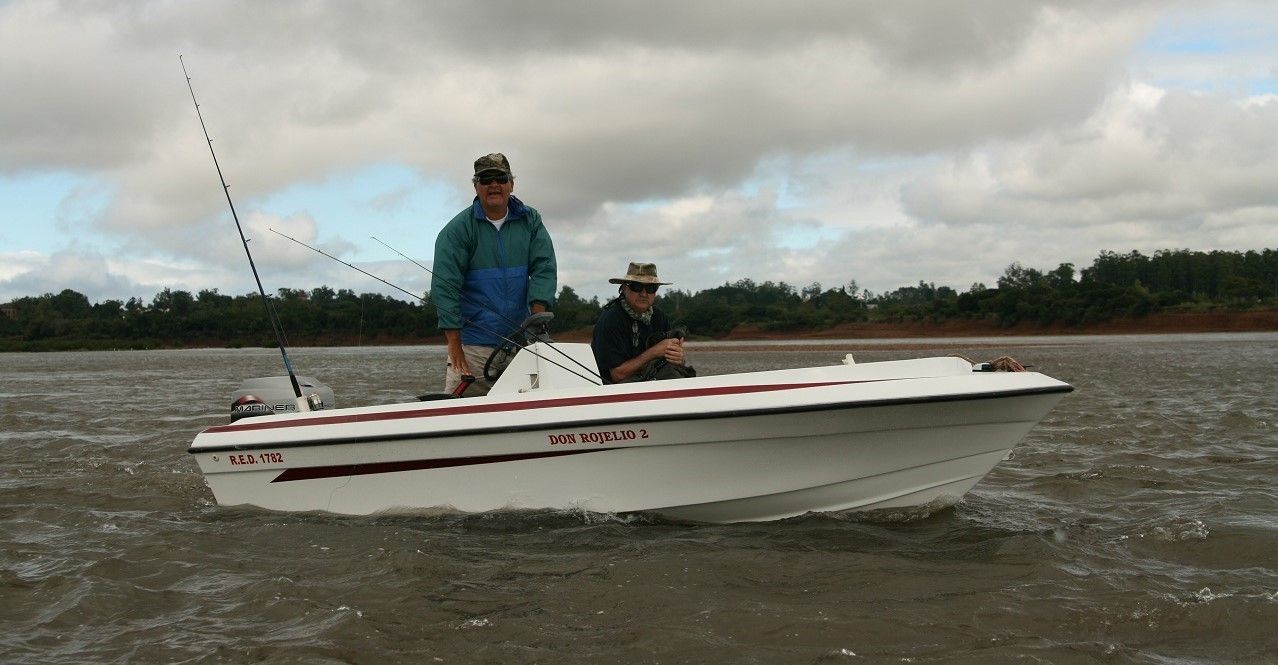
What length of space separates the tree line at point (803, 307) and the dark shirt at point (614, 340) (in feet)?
126

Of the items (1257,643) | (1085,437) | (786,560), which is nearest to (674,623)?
(786,560)

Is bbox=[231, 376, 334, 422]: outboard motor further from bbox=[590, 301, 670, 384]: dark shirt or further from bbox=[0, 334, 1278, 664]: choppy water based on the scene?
bbox=[590, 301, 670, 384]: dark shirt

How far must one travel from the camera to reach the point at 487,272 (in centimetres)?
657

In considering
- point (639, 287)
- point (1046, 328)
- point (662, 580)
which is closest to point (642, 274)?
point (639, 287)

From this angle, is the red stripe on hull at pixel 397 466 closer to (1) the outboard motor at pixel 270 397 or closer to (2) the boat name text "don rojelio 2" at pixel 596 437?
(2) the boat name text "don rojelio 2" at pixel 596 437

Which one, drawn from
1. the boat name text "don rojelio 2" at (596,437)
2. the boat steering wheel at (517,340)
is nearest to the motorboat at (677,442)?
the boat name text "don rojelio 2" at (596,437)

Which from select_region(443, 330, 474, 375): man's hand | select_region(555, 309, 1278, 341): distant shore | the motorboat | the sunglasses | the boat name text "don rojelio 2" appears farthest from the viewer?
select_region(555, 309, 1278, 341): distant shore

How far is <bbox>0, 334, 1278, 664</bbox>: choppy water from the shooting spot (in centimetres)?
399

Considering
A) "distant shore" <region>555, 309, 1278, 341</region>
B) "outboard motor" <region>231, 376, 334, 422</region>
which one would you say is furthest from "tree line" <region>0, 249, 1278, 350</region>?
"outboard motor" <region>231, 376, 334, 422</region>

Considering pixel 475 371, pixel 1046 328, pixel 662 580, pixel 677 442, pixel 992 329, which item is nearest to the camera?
pixel 662 580

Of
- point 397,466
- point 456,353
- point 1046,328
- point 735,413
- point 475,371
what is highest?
point 456,353

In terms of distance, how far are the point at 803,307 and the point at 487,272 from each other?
68.4 m

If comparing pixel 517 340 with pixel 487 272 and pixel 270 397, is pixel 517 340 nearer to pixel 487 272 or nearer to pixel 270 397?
pixel 487 272

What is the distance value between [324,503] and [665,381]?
229 cm
